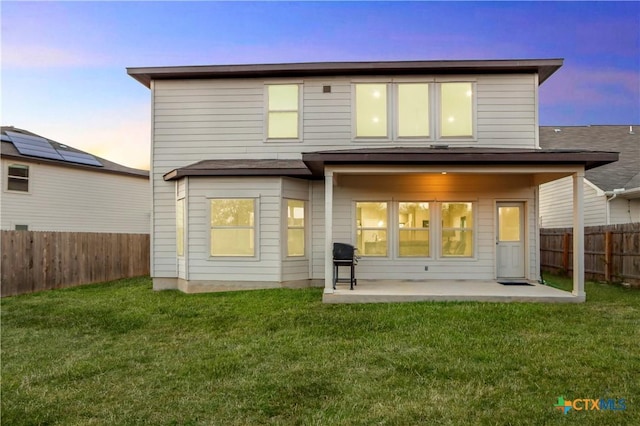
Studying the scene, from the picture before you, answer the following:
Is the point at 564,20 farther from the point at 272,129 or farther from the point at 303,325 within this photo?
the point at 303,325

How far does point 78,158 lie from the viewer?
1708cm

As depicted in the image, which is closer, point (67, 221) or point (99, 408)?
point (99, 408)

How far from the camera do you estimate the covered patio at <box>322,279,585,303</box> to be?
7.71 metres

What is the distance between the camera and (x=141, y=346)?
546 cm

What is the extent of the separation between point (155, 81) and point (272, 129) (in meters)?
3.43

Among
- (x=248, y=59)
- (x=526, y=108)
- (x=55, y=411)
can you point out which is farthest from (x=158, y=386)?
(x=248, y=59)

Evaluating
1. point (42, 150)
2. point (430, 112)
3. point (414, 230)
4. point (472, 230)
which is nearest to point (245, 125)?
point (430, 112)

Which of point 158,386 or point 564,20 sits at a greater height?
point 564,20

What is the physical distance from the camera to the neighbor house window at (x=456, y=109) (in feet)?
33.5

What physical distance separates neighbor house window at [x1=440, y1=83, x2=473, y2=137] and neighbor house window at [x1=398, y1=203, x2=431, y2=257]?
2068mm

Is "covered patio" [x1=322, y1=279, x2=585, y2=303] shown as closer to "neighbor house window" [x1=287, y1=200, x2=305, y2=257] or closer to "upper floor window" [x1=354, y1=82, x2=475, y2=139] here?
"neighbor house window" [x1=287, y1=200, x2=305, y2=257]

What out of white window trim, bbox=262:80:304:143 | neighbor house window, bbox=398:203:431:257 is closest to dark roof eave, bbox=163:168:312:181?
white window trim, bbox=262:80:304:143

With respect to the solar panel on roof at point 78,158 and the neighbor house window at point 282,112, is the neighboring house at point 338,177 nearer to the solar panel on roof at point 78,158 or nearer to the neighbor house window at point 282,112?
the neighbor house window at point 282,112

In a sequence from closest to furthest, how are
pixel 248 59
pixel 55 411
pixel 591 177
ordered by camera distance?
pixel 55 411, pixel 591 177, pixel 248 59
